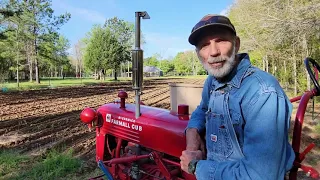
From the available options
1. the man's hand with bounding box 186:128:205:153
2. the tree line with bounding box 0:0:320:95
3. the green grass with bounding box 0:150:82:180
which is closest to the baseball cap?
the man's hand with bounding box 186:128:205:153

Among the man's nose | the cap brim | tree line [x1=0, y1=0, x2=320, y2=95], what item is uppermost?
tree line [x1=0, y1=0, x2=320, y2=95]

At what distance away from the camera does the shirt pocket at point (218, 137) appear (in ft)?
3.79

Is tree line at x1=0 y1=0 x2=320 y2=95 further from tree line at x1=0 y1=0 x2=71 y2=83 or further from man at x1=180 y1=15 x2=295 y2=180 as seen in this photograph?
man at x1=180 y1=15 x2=295 y2=180

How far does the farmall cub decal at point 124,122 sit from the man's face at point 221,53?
1.35 metres

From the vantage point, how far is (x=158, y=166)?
2.31m

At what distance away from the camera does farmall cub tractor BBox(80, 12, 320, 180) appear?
216cm

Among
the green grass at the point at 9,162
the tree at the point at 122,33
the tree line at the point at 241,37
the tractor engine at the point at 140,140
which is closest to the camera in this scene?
the tractor engine at the point at 140,140


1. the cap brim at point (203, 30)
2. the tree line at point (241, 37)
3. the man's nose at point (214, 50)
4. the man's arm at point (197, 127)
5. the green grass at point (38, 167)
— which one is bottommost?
the green grass at point (38, 167)

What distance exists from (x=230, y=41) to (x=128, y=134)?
5.30 ft

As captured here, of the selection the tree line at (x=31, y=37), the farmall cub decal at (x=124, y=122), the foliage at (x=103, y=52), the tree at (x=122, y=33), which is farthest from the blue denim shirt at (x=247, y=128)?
the tree at (x=122, y=33)

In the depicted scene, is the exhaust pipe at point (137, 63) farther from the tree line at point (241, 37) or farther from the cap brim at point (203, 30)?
the tree line at point (241, 37)

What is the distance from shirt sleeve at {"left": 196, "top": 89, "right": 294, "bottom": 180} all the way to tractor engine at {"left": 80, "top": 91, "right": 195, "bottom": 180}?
1034 millimetres

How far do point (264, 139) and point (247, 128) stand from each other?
9cm

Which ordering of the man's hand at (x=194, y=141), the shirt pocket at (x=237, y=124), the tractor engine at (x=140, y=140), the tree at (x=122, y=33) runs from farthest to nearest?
the tree at (x=122, y=33) → the tractor engine at (x=140, y=140) → the man's hand at (x=194, y=141) → the shirt pocket at (x=237, y=124)
